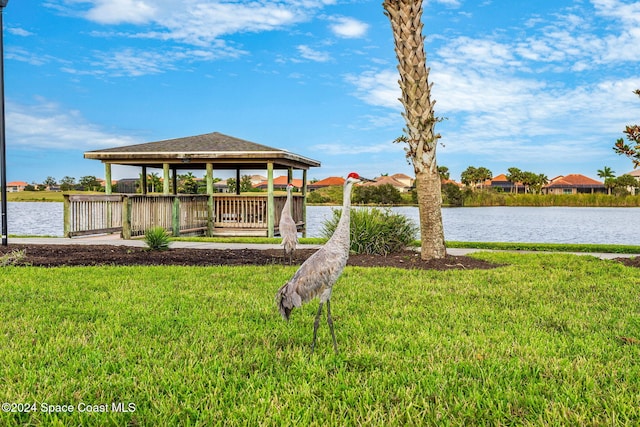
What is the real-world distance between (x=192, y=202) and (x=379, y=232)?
29.6ft

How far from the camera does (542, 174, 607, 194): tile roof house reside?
286 ft

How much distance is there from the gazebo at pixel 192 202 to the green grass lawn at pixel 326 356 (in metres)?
8.66

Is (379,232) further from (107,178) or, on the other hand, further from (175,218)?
(107,178)

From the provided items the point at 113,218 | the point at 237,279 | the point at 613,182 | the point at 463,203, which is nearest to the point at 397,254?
the point at 237,279

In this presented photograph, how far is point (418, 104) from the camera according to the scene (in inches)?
384

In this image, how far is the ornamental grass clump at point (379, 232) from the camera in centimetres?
1150

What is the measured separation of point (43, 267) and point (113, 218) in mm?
7190

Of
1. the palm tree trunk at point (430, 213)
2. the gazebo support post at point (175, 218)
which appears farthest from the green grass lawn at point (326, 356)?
the gazebo support post at point (175, 218)

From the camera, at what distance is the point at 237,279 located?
8.14 metres

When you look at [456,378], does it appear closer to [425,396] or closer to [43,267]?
[425,396]

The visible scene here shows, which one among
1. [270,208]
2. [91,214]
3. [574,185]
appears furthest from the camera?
[574,185]

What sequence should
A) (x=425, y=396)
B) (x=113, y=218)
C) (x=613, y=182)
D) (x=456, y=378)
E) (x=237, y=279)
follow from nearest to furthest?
(x=425, y=396) < (x=456, y=378) < (x=237, y=279) < (x=113, y=218) < (x=613, y=182)

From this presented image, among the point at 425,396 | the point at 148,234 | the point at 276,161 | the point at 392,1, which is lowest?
the point at 425,396

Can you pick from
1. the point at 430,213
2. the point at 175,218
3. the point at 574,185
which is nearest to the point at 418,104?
the point at 430,213
